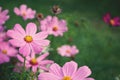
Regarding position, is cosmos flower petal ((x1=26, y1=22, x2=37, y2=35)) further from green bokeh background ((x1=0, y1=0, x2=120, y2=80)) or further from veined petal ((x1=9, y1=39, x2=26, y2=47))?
green bokeh background ((x1=0, y1=0, x2=120, y2=80))

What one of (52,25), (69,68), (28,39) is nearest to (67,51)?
(52,25)

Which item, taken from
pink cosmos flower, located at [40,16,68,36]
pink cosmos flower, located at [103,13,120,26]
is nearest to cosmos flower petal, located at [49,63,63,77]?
pink cosmos flower, located at [40,16,68,36]

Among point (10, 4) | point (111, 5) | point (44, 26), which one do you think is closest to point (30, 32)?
point (44, 26)

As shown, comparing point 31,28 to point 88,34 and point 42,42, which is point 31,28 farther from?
point 88,34

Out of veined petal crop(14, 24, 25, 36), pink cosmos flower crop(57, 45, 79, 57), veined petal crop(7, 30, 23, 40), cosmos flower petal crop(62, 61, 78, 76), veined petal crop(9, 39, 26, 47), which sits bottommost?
cosmos flower petal crop(62, 61, 78, 76)

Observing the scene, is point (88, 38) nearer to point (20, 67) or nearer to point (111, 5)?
point (111, 5)

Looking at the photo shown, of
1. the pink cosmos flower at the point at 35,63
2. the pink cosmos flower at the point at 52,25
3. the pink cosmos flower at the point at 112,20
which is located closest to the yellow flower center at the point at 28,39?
the pink cosmos flower at the point at 35,63

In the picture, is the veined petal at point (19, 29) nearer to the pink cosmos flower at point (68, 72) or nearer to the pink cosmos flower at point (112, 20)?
the pink cosmos flower at point (68, 72)
